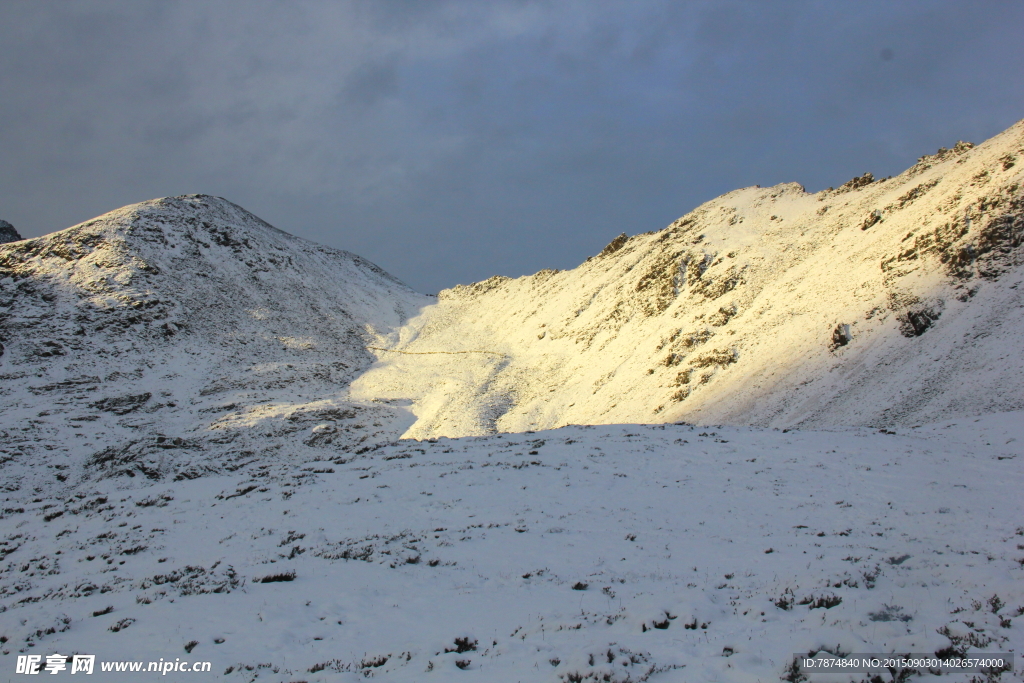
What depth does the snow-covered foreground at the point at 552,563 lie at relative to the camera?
27.7 ft

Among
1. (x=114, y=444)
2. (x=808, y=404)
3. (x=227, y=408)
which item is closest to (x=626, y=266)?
(x=808, y=404)

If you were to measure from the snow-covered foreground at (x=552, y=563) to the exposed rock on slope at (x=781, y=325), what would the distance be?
9396 mm

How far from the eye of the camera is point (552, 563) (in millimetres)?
13031

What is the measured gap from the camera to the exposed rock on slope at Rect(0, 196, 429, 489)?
40.5m

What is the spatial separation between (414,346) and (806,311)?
48.8 m

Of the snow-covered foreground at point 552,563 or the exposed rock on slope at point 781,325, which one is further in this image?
the exposed rock on slope at point 781,325

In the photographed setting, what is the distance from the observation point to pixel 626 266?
73.0 metres

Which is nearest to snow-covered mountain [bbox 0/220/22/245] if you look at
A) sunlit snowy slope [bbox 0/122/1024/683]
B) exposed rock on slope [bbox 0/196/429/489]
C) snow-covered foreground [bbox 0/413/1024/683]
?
exposed rock on slope [bbox 0/196/429/489]

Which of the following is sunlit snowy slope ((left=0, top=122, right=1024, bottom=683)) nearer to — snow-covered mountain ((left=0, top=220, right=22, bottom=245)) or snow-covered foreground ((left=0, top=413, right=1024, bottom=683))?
snow-covered foreground ((left=0, top=413, right=1024, bottom=683))

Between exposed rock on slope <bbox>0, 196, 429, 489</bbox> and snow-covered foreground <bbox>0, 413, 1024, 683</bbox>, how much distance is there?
17789mm

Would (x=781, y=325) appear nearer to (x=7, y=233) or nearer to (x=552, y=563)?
(x=552, y=563)

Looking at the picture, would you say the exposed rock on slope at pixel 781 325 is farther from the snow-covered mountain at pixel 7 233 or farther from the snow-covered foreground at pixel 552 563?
the snow-covered mountain at pixel 7 233

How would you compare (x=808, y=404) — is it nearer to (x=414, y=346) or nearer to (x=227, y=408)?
(x=227, y=408)

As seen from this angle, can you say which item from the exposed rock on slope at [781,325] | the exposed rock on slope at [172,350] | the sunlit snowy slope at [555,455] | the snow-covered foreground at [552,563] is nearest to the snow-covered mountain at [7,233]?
the exposed rock on slope at [172,350]
